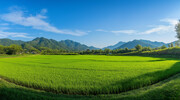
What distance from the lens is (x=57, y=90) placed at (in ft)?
24.2

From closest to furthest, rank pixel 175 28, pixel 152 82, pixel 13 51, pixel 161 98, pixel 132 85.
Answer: pixel 161 98, pixel 132 85, pixel 152 82, pixel 175 28, pixel 13 51

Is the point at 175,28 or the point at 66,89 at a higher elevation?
the point at 175,28

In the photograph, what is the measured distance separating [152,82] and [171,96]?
352 cm

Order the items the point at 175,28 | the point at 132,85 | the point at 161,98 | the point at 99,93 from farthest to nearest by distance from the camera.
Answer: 1. the point at 175,28
2. the point at 132,85
3. the point at 99,93
4. the point at 161,98

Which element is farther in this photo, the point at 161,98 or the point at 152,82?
the point at 152,82

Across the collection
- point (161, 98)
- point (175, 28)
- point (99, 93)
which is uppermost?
point (175, 28)

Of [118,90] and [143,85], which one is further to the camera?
[143,85]

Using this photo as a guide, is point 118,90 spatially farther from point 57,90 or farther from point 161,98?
point 57,90

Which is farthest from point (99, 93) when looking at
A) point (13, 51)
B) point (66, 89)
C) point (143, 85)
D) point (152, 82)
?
point (13, 51)

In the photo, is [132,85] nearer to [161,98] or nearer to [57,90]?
[161,98]

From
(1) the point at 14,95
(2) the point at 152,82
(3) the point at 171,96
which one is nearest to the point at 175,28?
(2) the point at 152,82

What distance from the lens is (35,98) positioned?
5867 millimetres

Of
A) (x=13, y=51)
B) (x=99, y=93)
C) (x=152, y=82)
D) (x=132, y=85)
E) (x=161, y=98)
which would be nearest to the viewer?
(x=161, y=98)

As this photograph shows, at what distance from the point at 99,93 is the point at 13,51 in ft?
429
